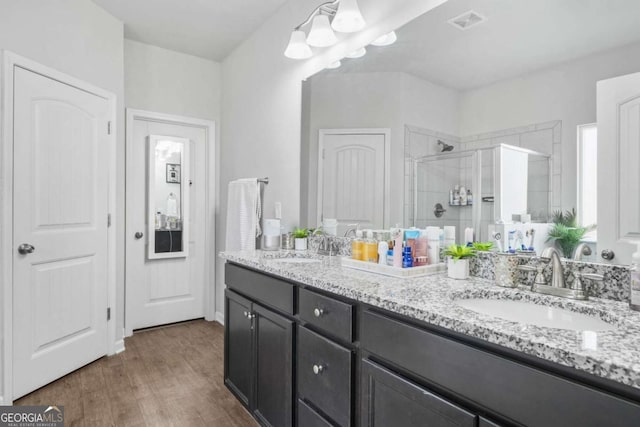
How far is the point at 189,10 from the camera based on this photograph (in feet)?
9.51

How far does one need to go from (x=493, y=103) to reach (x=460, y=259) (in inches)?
25.6

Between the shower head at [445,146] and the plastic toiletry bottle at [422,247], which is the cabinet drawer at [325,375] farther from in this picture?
the shower head at [445,146]

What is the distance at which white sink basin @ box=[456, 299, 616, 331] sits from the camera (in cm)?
103

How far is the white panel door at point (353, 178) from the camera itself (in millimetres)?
2021

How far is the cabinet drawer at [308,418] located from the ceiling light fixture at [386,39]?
1.77 metres

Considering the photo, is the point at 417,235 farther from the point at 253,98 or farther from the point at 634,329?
the point at 253,98

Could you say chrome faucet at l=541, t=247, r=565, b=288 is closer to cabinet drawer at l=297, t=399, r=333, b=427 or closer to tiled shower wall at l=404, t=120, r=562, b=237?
tiled shower wall at l=404, t=120, r=562, b=237

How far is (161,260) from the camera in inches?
142

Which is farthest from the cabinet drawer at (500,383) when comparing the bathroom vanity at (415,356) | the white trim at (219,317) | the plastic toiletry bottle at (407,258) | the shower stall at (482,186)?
the white trim at (219,317)

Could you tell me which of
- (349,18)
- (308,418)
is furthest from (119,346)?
(349,18)

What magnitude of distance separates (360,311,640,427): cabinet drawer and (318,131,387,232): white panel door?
98 centimetres

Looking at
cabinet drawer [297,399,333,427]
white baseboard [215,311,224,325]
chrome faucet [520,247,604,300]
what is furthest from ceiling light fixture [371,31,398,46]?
white baseboard [215,311,224,325]

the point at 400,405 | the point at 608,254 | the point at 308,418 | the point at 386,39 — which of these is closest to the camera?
the point at 400,405

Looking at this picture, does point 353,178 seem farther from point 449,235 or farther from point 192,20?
point 192,20
